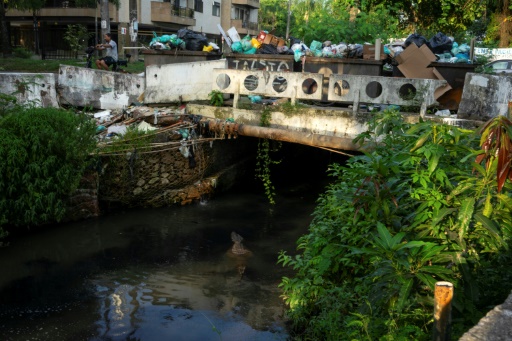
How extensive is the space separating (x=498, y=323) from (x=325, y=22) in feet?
42.0

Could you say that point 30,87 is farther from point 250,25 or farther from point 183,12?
point 250,25

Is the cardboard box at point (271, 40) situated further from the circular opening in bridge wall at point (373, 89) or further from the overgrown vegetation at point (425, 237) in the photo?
the overgrown vegetation at point (425, 237)

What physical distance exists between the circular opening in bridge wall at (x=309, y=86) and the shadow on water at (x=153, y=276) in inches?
101

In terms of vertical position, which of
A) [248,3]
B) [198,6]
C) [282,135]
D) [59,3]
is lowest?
[282,135]

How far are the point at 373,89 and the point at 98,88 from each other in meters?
6.24

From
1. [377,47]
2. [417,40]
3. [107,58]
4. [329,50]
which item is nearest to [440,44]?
[417,40]

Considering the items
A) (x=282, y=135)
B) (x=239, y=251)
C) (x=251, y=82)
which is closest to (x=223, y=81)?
(x=251, y=82)

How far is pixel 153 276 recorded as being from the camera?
8.33 metres

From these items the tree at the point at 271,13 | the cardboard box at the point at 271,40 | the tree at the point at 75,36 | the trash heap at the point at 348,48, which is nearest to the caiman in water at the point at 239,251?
the trash heap at the point at 348,48

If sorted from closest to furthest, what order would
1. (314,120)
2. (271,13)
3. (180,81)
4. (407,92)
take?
(314,120)
(407,92)
(180,81)
(271,13)

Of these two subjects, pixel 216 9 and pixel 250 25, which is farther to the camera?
pixel 250 25

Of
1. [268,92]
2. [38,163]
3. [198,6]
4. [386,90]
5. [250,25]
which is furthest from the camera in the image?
[250,25]

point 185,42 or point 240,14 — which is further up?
point 240,14

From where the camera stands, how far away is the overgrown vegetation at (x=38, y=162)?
8844 mm
